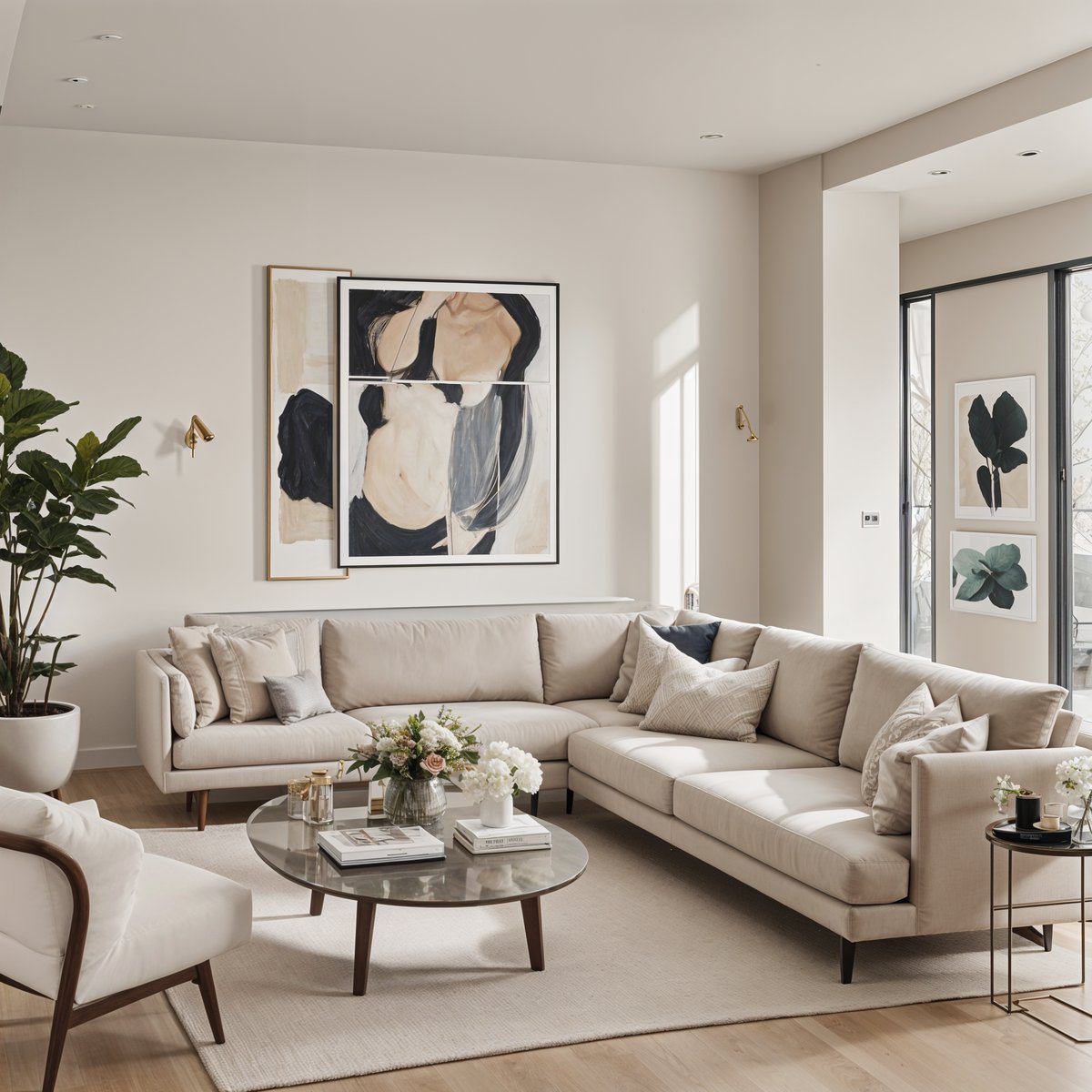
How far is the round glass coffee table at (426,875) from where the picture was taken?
3309 millimetres

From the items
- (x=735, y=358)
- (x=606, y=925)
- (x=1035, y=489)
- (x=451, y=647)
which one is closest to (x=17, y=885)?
(x=606, y=925)

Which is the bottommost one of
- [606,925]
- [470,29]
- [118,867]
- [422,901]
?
[606,925]

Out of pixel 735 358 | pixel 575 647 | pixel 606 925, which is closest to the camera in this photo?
pixel 606 925

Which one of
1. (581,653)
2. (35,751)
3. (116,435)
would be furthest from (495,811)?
(116,435)

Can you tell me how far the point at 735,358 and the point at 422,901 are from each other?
4.54 meters

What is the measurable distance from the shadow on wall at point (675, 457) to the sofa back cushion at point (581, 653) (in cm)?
94

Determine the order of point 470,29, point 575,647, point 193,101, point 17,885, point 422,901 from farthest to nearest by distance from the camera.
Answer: point 575,647 → point 193,101 → point 470,29 → point 422,901 → point 17,885

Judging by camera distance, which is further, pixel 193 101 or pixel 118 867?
pixel 193 101

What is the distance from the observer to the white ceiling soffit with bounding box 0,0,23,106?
379cm

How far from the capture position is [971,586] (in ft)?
23.8

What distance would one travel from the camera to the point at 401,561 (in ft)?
21.2

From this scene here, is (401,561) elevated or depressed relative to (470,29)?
depressed

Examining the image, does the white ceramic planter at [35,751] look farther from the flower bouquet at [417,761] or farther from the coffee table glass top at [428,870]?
the flower bouquet at [417,761]

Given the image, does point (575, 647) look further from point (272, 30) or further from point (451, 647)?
point (272, 30)
